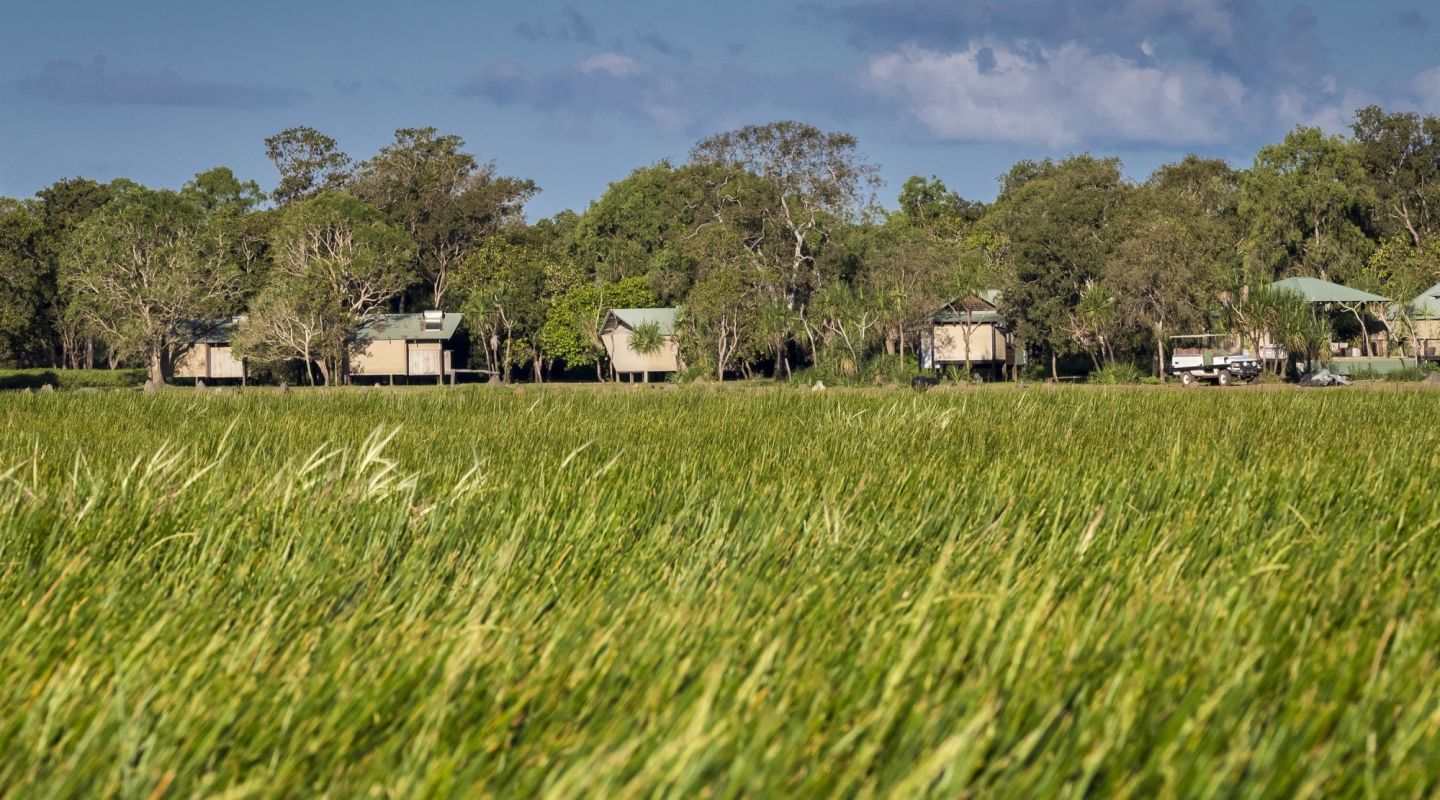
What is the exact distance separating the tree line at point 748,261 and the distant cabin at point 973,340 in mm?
986

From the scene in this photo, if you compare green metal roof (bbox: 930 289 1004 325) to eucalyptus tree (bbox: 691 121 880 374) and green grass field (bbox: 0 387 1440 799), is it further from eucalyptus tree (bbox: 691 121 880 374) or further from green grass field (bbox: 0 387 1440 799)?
green grass field (bbox: 0 387 1440 799)

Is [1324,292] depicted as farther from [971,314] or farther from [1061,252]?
[971,314]

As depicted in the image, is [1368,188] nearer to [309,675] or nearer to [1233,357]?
[1233,357]

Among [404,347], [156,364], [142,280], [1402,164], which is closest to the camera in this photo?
[156,364]

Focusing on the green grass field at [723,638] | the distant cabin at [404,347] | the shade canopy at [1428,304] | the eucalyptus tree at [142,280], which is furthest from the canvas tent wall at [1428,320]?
the green grass field at [723,638]

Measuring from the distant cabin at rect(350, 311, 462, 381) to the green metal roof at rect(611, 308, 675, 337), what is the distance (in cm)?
791

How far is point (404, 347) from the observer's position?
5406 centimetres

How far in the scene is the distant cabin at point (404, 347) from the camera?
53594 mm

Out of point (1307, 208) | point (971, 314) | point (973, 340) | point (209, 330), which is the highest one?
point (1307, 208)

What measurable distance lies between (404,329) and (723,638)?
5365 centimetres

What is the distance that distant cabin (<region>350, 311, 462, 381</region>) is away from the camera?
2110 inches

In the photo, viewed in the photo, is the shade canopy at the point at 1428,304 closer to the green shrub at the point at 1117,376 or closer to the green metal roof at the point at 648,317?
the green shrub at the point at 1117,376

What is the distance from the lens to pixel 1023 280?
47250 mm

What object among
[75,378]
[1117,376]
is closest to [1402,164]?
[1117,376]
